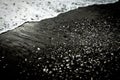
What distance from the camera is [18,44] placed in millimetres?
5250

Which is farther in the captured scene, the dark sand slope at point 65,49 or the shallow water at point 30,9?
the shallow water at point 30,9

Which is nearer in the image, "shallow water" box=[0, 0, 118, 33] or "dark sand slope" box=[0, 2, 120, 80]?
"dark sand slope" box=[0, 2, 120, 80]

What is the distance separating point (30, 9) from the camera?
762 centimetres

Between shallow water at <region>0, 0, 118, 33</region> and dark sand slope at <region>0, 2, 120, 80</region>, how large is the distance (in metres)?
0.57

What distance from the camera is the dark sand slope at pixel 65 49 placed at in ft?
13.5

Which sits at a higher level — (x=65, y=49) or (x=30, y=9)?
(x=30, y=9)

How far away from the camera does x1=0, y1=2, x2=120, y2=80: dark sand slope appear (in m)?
4.11

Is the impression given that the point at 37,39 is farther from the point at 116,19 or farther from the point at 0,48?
the point at 116,19

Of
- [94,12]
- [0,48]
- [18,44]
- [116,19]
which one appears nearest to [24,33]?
[18,44]

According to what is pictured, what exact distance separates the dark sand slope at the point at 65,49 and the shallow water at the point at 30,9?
57 cm

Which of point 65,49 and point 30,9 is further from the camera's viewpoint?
point 30,9

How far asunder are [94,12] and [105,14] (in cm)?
61

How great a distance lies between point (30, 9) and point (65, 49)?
12.9ft

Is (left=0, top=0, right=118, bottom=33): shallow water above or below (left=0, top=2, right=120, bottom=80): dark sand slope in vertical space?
above
